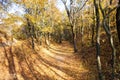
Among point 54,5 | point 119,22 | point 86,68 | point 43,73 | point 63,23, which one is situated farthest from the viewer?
point 63,23

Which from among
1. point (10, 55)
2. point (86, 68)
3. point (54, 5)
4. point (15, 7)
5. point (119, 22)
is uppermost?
point (54, 5)

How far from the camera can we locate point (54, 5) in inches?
1494

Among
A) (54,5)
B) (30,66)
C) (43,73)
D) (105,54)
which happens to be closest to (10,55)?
(30,66)

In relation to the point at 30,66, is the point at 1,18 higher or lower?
higher

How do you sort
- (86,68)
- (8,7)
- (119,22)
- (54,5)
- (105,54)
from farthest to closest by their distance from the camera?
(54,5) → (8,7) → (105,54) → (86,68) → (119,22)

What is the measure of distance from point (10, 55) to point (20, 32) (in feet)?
105

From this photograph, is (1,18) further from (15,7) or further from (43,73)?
(43,73)

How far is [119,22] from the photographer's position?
348 inches

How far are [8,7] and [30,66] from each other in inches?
320

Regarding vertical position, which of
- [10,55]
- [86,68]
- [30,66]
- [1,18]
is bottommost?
[86,68]

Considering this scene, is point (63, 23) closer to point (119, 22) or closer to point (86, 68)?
point (86, 68)

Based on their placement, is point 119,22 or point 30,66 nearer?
point 119,22

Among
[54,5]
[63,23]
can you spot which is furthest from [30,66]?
[63,23]

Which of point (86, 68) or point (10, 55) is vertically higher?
point (10, 55)
